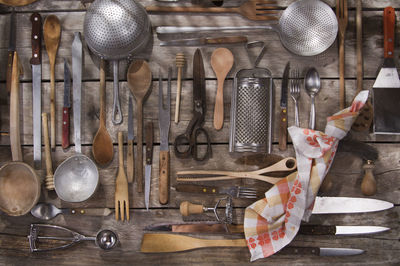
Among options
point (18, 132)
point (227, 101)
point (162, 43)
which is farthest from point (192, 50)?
point (18, 132)

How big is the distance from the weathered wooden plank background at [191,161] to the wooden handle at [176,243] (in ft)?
0.11

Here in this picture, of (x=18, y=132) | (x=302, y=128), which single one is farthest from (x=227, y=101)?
(x=18, y=132)

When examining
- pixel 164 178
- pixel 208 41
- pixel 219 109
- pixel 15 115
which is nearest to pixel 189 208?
pixel 164 178

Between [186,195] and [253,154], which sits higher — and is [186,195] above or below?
below

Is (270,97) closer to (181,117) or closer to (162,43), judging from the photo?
(181,117)

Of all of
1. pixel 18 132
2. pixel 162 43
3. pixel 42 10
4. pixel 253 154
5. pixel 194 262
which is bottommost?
pixel 194 262

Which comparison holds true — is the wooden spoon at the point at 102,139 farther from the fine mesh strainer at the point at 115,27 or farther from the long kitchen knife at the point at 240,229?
the long kitchen knife at the point at 240,229

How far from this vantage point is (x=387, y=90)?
1270 mm

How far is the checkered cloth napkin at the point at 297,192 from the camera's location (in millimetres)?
1201

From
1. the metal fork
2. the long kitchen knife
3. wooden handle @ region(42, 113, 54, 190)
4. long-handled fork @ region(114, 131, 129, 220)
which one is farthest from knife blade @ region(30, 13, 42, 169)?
the metal fork

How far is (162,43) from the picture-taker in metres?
1.30

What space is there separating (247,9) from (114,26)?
462 mm

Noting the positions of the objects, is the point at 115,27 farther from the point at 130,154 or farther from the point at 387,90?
the point at 387,90

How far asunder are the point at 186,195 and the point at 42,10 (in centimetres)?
84
